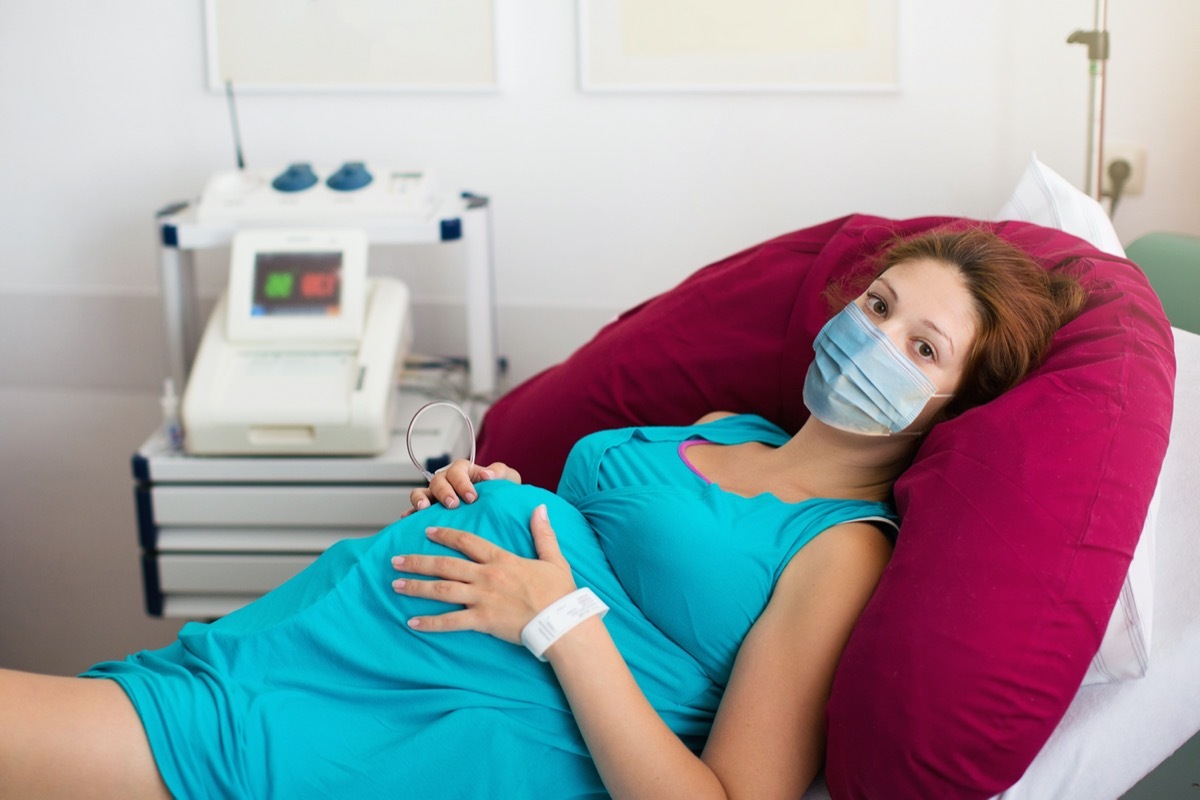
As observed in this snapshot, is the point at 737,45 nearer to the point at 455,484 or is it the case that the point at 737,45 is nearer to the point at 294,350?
the point at 294,350

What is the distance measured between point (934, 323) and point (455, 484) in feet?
1.84

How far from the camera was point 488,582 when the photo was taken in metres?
1.20

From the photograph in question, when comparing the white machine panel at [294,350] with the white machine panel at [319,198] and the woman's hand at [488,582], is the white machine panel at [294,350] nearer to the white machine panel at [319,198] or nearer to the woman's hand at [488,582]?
the white machine panel at [319,198]

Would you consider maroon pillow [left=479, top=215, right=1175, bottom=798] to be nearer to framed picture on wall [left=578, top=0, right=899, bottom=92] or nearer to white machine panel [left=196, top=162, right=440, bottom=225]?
framed picture on wall [left=578, top=0, right=899, bottom=92]

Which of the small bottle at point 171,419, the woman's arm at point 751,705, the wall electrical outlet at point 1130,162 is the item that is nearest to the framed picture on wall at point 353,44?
the small bottle at point 171,419

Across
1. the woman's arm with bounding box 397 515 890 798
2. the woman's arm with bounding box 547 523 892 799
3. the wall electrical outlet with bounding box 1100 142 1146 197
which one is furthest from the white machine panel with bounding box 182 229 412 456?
the wall electrical outlet with bounding box 1100 142 1146 197

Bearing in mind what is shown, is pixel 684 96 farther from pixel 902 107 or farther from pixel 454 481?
pixel 454 481

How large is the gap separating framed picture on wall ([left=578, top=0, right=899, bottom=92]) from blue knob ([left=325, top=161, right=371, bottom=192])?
1.64 feet

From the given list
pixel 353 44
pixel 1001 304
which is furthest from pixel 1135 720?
pixel 353 44

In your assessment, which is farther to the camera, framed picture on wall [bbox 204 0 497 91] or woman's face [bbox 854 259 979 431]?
framed picture on wall [bbox 204 0 497 91]

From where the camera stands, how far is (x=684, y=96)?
2.37 m

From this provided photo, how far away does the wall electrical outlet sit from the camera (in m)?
2.27

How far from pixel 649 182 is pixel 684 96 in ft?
0.60

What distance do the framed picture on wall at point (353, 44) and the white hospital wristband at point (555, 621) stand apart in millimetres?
1489
